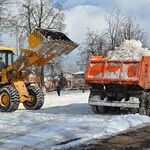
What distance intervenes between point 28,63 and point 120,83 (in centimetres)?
426

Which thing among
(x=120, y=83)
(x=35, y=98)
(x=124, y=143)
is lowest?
(x=124, y=143)

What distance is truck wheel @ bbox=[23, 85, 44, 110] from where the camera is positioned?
2214 cm

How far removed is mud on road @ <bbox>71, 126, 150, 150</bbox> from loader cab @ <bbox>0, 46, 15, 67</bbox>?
9.18 metres

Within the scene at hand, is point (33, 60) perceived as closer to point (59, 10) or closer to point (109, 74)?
point (109, 74)

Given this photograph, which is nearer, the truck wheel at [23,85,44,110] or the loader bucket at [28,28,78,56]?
the loader bucket at [28,28,78,56]

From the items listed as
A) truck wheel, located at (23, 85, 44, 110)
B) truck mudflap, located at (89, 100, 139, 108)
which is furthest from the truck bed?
truck wheel, located at (23, 85, 44, 110)

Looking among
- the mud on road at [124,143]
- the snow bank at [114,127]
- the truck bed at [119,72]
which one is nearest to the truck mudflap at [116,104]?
the snow bank at [114,127]

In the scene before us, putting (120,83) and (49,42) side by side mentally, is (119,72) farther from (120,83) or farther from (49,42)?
(49,42)

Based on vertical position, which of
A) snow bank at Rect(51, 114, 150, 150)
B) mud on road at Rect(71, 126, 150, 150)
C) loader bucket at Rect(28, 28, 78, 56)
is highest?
loader bucket at Rect(28, 28, 78, 56)

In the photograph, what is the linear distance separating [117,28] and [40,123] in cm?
5682

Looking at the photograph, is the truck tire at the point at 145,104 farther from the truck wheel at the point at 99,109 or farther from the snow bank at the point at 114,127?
the truck wheel at the point at 99,109

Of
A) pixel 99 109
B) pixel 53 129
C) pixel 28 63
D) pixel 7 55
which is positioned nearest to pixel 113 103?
pixel 99 109

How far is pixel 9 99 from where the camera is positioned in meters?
20.6

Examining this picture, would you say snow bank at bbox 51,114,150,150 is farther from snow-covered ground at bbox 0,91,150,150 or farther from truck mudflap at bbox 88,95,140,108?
truck mudflap at bbox 88,95,140,108
